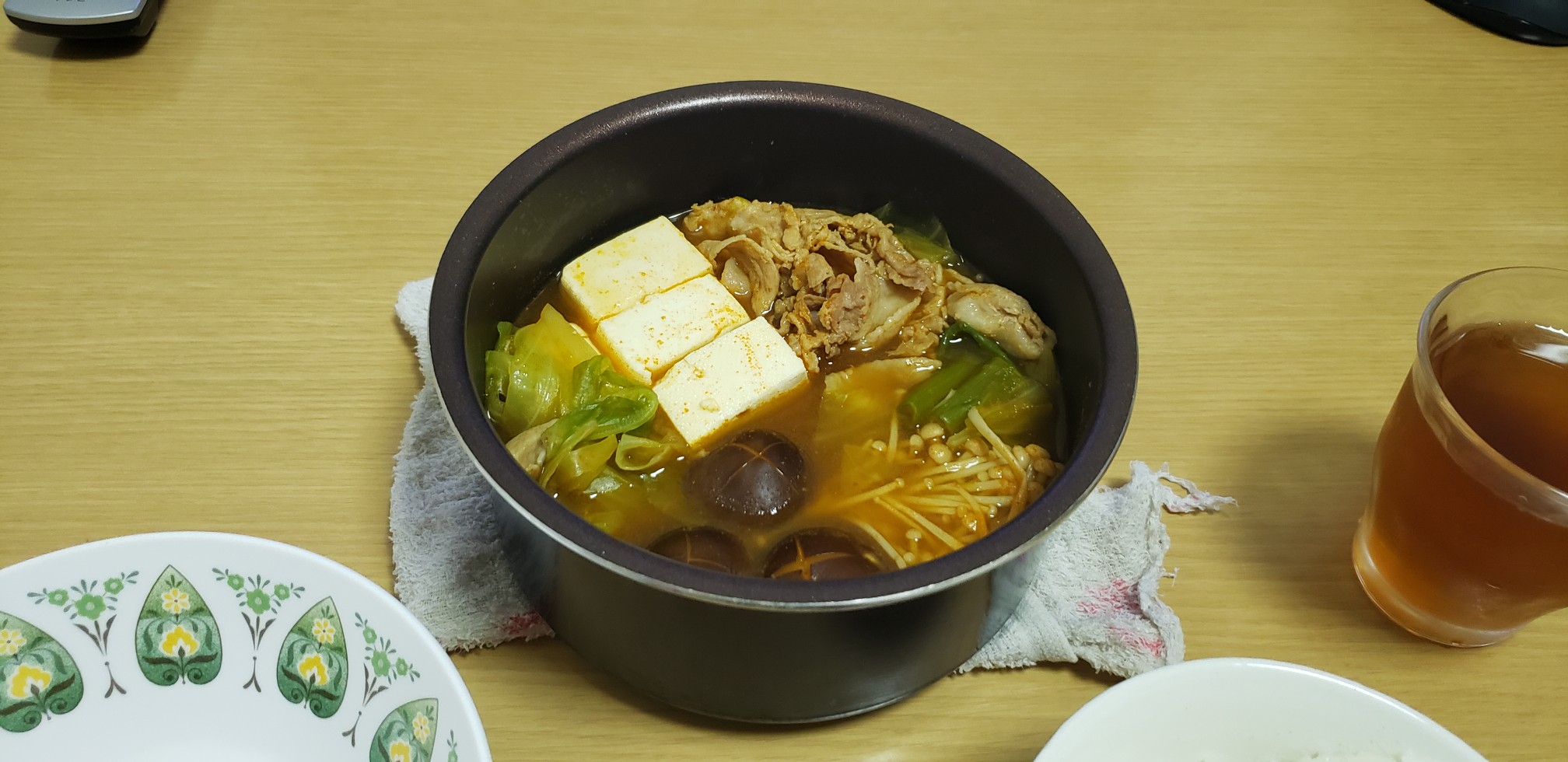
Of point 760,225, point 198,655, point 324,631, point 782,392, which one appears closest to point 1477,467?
point 782,392

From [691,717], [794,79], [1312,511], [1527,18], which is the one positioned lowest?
[691,717]

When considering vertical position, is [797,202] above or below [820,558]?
above

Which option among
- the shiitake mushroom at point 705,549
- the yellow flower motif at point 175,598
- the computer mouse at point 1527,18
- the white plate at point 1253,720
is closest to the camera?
the white plate at point 1253,720

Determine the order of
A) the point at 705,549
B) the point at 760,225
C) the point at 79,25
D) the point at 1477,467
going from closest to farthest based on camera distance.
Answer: the point at 1477,467, the point at 705,549, the point at 760,225, the point at 79,25

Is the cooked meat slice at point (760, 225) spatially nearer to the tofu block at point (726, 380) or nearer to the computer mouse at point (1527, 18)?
the tofu block at point (726, 380)

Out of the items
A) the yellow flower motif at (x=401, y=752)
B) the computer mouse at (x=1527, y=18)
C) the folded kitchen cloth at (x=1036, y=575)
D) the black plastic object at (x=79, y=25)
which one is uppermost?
the computer mouse at (x=1527, y=18)

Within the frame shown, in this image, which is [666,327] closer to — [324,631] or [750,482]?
[750,482]

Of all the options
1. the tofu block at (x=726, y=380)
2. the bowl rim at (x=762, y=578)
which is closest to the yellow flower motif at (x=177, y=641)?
the bowl rim at (x=762, y=578)
